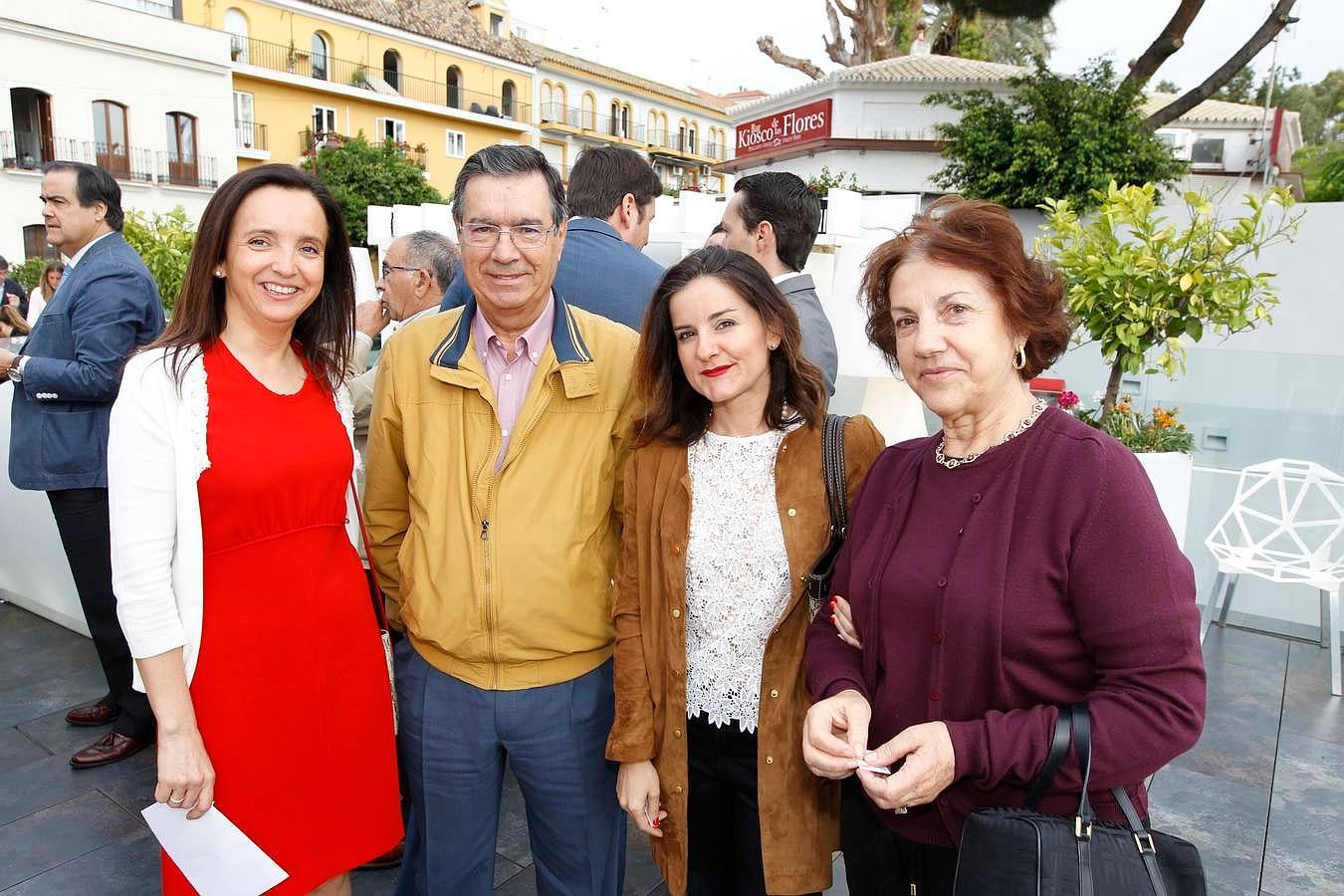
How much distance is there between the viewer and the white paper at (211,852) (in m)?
1.59

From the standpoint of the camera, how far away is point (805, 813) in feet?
5.43

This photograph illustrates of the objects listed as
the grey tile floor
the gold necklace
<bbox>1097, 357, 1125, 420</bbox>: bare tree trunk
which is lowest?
the grey tile floor

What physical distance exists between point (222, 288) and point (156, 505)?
46cm

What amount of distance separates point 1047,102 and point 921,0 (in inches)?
466

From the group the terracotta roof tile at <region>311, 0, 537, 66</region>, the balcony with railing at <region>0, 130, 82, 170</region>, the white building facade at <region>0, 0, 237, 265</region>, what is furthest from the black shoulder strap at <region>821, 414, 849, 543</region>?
the terracotta roof tile at <region>311, 0, 537, 66</region>

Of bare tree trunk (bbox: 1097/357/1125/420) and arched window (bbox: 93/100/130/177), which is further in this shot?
arched window (bbox: 93/100/130/177)

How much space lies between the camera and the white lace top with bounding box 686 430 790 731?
168cm

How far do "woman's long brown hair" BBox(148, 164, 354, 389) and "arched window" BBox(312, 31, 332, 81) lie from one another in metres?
31.5

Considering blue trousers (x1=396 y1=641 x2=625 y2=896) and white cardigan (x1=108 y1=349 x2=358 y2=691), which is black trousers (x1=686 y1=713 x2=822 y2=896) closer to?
blue trousers (x1=396 y1=641 x2=625 y2=896)

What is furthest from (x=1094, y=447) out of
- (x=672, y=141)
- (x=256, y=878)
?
(x=672, y=141)

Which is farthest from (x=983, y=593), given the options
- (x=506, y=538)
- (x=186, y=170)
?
(x=186, y=170)

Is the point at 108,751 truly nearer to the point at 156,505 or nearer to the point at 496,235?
the point at 156,505

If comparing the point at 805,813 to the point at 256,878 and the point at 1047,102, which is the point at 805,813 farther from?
the point at 1047,102

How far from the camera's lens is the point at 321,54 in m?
29.0
